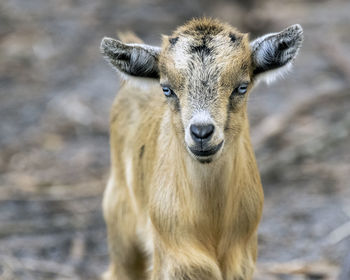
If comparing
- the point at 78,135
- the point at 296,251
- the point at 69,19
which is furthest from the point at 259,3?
the point at 296,251

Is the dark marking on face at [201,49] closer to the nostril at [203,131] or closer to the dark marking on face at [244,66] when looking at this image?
the dark marking on face at [244,66]

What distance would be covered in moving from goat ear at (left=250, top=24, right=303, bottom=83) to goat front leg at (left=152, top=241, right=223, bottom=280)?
1.75 m

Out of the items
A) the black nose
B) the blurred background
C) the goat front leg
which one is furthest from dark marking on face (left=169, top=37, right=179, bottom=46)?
the blurred background

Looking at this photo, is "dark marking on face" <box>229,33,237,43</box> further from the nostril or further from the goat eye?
the nostril

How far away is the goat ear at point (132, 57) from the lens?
6152mm

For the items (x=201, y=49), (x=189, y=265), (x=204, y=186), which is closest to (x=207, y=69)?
(x=201, y=49)

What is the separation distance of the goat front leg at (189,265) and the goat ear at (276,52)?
1748 millimetres

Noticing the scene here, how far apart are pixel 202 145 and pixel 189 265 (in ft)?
4.59

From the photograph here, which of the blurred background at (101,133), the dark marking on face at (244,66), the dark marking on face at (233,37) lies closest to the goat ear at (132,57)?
the dark marking on face at (233,37)

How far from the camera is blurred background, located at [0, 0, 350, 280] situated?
9.54 m

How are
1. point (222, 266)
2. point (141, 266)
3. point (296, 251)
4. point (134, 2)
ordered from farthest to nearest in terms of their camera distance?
point (134, 2)
point (296, 251)
point (141, 266)
point (222, 266)

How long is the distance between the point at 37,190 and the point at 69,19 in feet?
25.3

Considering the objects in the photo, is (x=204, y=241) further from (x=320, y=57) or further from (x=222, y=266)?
(x=320, y=57)

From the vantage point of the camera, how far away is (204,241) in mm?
6469
